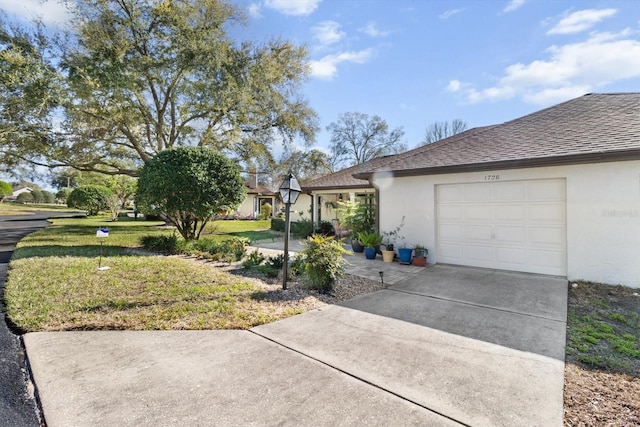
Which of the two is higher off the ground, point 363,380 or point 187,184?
point 187,184

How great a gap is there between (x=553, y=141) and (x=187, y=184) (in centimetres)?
967

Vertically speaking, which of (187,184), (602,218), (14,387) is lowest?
(14,387)

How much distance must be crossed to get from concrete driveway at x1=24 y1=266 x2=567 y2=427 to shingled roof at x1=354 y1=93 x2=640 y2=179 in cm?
348

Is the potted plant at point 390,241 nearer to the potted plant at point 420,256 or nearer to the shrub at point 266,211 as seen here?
the potted plant at point 420,256

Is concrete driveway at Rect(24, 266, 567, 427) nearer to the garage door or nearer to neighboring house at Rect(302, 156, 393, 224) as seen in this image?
the garage door

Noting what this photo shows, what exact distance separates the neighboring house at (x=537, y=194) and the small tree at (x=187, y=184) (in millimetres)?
4684

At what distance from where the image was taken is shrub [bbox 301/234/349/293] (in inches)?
226

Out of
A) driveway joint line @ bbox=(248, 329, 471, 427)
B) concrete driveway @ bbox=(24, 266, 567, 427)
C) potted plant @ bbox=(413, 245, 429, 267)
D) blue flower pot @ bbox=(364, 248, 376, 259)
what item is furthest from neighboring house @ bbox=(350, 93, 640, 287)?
driveway joint line @ bbox=(248, 329, 471, 427)

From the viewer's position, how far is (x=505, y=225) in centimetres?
748

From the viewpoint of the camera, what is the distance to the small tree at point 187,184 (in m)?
9.23

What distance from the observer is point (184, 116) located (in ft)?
61.8

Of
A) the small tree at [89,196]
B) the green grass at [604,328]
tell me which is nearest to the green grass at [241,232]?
the green grass at [604,328]

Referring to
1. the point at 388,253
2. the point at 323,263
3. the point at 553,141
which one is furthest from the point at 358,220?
the point at 553,141

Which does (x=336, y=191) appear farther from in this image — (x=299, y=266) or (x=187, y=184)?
(x=299, y=266)
